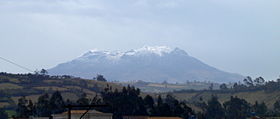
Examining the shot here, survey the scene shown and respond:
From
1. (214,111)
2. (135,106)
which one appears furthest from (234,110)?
(135,106)

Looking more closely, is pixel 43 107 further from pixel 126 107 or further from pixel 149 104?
pixel 149 104

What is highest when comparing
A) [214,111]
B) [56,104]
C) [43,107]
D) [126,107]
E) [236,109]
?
[56,104]

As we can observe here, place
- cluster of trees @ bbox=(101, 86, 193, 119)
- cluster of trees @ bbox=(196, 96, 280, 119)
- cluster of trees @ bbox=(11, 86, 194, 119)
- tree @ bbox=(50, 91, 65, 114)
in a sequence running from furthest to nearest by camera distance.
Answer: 1. cluster of trees @ bbox=(196, 96, 280, 119)
2. tree @ bbox=(50, 91, 65, 114)
3. cluster of trees @ bbox=(11, 86, 194, 119)
4. cluster of trees @ bbox=(101, 86, 193, 119)

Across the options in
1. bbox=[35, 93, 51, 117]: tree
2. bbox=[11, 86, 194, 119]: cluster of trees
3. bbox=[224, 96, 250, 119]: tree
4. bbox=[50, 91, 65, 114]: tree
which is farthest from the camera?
bbox=[224, 96, 250, 119]: tree

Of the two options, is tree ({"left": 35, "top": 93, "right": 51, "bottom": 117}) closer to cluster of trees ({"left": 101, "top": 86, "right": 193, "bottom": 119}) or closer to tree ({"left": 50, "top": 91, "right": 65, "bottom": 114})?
tree ({"left": 50, "top": 91, "right": 65, "bottom": 114})

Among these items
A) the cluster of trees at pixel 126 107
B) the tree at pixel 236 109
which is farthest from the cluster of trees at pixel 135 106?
the tree at pixel 236 109

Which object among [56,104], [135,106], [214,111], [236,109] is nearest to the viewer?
[135,106]

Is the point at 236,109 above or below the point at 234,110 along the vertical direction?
above

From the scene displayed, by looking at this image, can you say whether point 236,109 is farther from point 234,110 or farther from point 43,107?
point 43,107

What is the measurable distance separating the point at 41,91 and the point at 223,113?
223 feet

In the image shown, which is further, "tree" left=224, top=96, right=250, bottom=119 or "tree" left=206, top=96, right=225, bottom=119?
"tree" left=206, top=96, right=225, bottom=119

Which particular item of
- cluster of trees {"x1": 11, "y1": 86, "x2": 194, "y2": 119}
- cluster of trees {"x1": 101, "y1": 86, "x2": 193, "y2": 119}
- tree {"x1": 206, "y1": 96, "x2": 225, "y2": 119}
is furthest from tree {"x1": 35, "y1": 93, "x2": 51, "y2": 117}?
tree {"x1": 206, "y1": 96, "x2": 225, "y2": 119}

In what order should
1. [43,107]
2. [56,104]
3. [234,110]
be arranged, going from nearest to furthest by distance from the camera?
1. [43,107]
2. [56,104]
3. [234,110]

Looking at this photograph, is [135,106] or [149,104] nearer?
[135,106]
